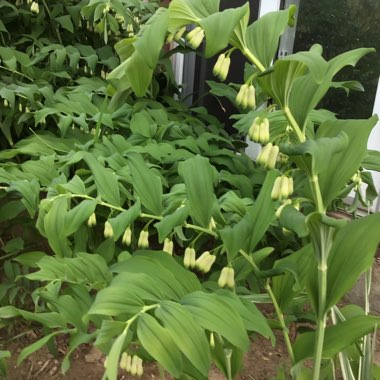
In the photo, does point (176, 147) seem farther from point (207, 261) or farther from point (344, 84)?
point (207, 261)

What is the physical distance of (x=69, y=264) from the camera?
0.80 metres

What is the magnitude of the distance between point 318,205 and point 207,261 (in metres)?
0.19

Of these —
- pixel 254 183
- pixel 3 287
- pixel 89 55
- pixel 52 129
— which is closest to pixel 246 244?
pixel 254 183

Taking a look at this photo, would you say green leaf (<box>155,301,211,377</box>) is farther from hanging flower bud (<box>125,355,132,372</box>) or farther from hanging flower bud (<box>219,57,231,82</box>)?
hanging flower bud (<box>219,57,231,82</box>)

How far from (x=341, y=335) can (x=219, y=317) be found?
0.21m

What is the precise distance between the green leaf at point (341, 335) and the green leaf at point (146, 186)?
0.33 m

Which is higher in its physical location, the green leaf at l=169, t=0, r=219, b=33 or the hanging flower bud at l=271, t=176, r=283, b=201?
the green leaf at l=169, t=0, r=219, b=33

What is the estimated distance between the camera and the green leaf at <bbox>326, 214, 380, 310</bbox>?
59 cm

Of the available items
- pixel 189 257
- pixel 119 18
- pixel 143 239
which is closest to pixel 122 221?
pixel 143 239

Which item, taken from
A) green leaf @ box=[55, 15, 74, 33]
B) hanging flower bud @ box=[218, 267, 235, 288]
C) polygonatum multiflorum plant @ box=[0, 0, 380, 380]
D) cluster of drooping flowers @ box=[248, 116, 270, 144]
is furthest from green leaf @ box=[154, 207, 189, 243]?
green leaf @ box=[55, 15, 74, 33]

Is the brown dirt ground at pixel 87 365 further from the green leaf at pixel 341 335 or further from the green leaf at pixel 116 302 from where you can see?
the green leaf at pixel 116 302

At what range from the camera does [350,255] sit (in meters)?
0.61

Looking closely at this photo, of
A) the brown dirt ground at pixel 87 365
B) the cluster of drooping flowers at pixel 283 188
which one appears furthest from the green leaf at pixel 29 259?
the cluster of drooping flowers at pixel 283 188

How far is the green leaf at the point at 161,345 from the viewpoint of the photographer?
0.51 meters
